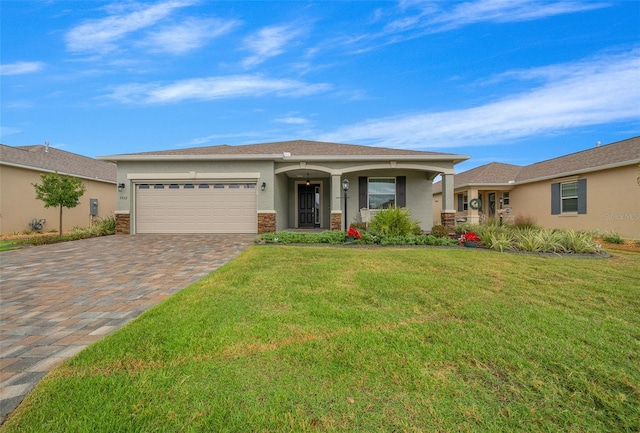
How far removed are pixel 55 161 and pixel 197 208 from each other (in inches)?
373

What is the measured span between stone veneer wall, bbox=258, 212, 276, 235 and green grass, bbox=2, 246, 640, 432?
7567 mm

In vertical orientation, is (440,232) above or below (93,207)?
below

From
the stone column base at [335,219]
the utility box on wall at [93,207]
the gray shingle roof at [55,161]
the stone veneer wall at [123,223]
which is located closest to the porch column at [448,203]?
the stone column base at [335,219]

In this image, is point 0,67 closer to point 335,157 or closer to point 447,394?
point 335,157

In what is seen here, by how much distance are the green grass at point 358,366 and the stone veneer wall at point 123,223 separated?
9702 mm

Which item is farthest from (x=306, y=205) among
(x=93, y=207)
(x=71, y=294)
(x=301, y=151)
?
(x=93, y=207)

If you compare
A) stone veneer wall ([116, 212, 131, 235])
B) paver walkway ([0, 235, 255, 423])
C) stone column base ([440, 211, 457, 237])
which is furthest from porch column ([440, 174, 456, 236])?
stone veneer wall ([116, 212, 131, 235])

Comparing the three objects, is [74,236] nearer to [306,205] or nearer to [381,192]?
[306,205]

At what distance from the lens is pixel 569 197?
13500mm

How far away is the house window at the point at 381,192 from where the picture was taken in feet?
43.6

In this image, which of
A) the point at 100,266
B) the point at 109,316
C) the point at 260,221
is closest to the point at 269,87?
the point at 260,221

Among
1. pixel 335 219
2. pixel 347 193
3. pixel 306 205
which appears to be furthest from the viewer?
pixel 306 205

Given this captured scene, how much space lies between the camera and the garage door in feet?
38.4

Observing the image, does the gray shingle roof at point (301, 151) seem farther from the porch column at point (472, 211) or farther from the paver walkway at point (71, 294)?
the porch column at point (472, 211)
